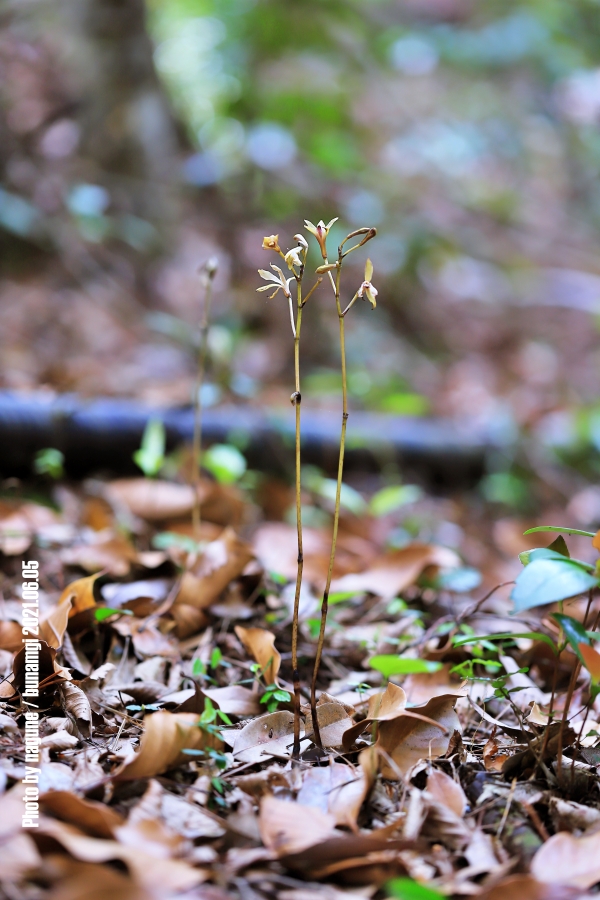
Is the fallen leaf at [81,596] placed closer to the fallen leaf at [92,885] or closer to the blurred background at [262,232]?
the fallen leaf at [92,885]

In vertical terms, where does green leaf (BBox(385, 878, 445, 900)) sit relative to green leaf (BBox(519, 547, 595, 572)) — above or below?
below

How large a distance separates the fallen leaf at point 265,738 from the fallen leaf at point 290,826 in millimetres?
156

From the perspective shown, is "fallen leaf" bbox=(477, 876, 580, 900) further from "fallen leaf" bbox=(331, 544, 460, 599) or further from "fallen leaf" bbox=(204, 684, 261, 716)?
"fallen leaf" bbox=(331, 544, 460, 599)

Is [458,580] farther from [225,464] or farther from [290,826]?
[290,826]

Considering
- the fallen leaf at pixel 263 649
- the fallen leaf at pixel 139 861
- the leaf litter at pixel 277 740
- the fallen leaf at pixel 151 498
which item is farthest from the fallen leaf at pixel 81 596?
the fallen leaf at pixel 151 498

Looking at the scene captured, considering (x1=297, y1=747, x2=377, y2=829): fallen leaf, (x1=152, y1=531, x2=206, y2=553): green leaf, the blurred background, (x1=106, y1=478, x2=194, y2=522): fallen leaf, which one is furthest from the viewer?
the blurred background

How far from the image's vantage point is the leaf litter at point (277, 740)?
2.79 feet

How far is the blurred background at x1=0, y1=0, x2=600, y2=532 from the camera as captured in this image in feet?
11.2

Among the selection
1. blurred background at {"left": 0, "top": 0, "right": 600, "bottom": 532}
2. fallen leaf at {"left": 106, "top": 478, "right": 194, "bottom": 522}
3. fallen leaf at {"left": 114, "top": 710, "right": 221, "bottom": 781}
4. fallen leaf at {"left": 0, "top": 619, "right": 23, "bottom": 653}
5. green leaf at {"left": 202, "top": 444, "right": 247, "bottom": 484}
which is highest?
blurred background at {"left": 0, "top": 0, "right": 600, "bottom": 532}

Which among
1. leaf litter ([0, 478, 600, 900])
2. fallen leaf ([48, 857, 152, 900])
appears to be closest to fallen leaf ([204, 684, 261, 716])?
leaf litter ([0, 478, 600, 900])

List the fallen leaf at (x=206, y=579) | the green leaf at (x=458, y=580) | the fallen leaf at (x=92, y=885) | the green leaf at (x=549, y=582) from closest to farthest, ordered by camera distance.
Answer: the fallen leaf at (x=92, y=885) → the green leaf at (x=549, y=582) → the fallen leaf at (x=206, y=579) → the green leaf at (x=458, y=580)

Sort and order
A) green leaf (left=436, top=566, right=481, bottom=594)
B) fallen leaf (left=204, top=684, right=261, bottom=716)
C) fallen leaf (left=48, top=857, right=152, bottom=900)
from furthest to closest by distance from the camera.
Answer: green leaf (left=436, top=566, right=481, bottom=594)
fallen leaf (left=204, top=684, right=261, bottom=716)
fallen leaf (left=48, top=857, right=152, bottom=900)

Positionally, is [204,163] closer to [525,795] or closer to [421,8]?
[525,795]

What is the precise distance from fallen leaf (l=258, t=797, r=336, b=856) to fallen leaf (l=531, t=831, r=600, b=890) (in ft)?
0.88
